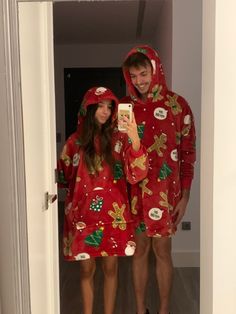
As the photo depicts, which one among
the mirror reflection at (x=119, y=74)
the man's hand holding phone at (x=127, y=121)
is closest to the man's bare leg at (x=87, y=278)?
the mirror reflection at (x=119, y=74)

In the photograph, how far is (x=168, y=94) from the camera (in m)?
2.08

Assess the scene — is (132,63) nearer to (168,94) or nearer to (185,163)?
(168,94)

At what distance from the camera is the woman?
1883mm

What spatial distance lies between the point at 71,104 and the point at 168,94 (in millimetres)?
3594

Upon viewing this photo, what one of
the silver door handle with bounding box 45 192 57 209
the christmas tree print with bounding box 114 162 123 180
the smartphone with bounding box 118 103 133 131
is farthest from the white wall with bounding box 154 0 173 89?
the silver door handle with bounding box 45 192 57 209

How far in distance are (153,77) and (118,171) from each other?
19.8 inches

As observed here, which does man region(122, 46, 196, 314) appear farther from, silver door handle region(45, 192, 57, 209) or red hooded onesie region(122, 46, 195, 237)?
silver door handle region(45, 192, 57, 209)

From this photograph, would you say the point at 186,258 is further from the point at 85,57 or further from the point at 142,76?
the point at 85,57

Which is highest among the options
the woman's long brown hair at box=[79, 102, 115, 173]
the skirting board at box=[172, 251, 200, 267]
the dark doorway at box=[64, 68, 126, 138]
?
the dark doorway at box=[64, 68, 126, 138]

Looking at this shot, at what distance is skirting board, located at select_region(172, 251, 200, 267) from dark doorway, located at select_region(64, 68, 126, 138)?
2888 millimetres

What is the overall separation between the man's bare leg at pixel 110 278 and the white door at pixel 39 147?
290mm

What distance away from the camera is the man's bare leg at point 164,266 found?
2.16m
